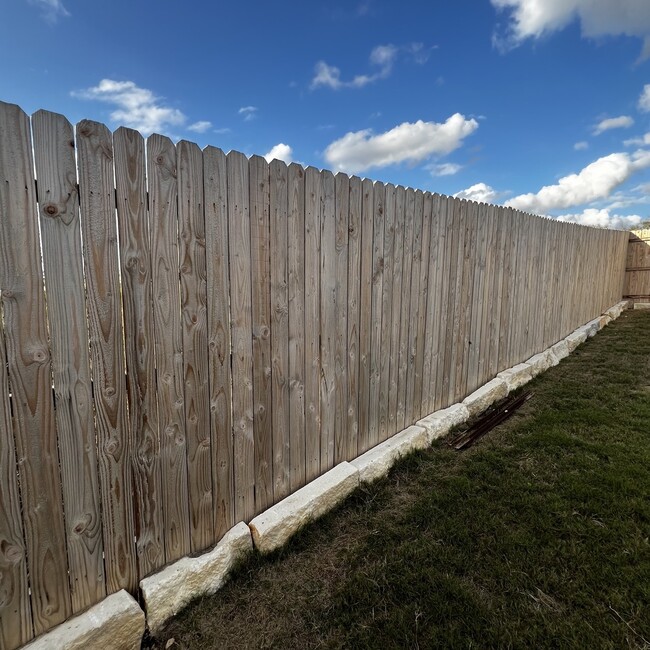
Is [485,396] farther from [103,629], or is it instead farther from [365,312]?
[103,629]

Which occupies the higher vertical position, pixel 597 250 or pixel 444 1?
pixel 444 1

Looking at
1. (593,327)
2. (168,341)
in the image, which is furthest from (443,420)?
(593,327)

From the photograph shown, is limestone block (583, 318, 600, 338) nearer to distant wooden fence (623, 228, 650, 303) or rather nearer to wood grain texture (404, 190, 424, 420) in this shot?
distant wooden fence (623, 228, 650, 303)

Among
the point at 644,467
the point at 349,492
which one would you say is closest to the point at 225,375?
the point at 349,492

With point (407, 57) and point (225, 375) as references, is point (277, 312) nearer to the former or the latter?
point (225, 375)

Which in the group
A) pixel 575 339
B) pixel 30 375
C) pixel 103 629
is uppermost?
pixel 30 375

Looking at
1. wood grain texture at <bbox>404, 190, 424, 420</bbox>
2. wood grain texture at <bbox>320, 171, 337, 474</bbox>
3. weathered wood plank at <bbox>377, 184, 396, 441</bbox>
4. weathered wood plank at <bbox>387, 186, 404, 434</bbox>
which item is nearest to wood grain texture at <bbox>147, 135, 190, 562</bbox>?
wood grain texture at <bbox>320, 171, 337, 474</bbox>

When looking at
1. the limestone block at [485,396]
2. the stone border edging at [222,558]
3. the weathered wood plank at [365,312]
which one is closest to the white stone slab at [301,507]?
the stone border edging at [222,558]

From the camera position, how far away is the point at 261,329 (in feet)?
6.37

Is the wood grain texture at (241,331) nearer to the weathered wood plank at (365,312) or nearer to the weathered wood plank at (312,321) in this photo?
the weathered wood plank at (312,321)

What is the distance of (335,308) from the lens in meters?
2.38

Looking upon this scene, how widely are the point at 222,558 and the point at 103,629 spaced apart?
523 mm

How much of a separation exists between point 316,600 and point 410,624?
17.1 inches

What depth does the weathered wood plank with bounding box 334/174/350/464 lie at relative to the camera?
2318 mm
